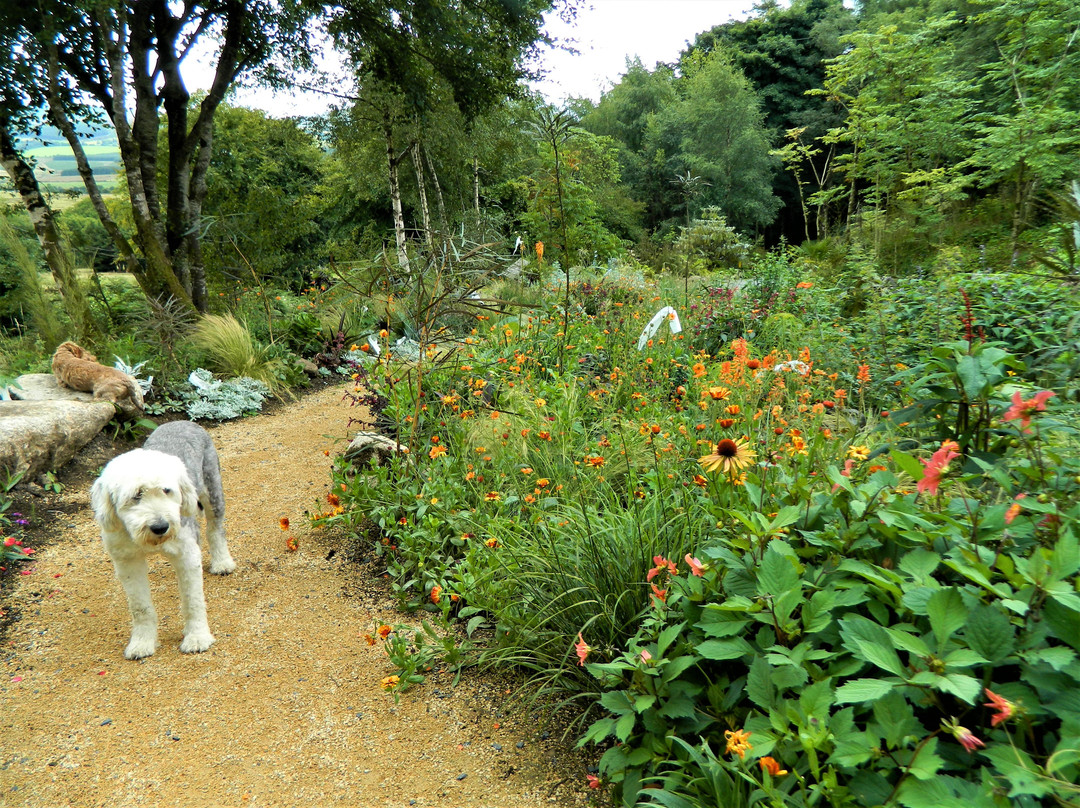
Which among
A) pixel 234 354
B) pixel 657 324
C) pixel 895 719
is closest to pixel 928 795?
pixel 895 719

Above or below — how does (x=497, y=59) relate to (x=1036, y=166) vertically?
above

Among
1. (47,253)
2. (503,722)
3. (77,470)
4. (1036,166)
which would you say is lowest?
(503,722)

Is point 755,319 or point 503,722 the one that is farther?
point 755,319

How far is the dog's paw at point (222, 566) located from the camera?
11.6ft

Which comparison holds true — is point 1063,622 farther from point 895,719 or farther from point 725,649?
point 725,649

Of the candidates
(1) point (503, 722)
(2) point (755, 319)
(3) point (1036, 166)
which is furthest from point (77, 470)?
(3) point (1036, 166)

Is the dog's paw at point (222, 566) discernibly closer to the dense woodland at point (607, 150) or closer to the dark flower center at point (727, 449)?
the dense woodland at point (607, 150)

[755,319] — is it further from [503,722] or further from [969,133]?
[969,133]

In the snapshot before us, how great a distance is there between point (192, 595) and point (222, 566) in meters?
0.72

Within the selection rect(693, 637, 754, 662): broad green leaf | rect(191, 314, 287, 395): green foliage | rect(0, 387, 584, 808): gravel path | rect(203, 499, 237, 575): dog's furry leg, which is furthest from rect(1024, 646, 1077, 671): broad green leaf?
rect(191, 314, 287, 395): green foliage

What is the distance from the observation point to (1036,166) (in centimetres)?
1092

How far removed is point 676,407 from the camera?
442cm

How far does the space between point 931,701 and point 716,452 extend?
779mm

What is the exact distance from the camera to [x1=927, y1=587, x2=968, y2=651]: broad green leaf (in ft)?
4.12
